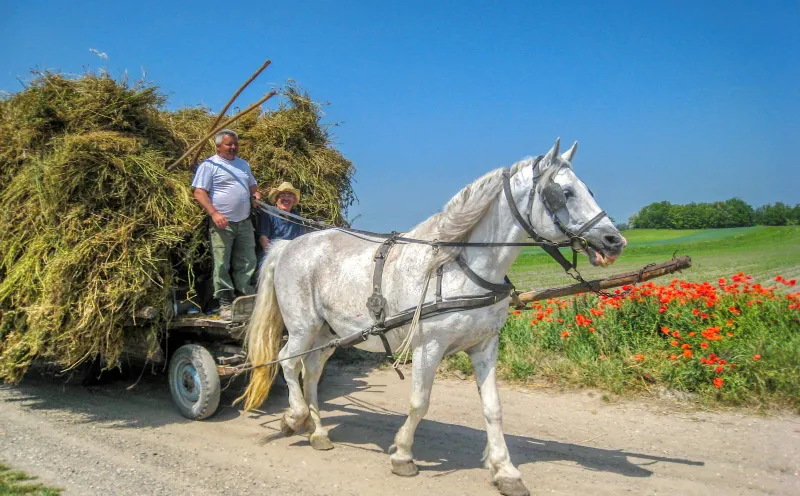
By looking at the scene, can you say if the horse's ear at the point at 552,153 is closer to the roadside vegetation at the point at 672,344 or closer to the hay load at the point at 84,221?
the roadside vegetation at the point at 672,344

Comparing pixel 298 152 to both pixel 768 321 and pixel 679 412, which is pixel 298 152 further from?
pixel 768 321

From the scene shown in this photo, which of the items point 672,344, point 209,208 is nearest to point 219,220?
point 209,208

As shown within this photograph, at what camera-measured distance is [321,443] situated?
484 centimetres

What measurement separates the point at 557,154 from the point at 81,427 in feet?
16.0

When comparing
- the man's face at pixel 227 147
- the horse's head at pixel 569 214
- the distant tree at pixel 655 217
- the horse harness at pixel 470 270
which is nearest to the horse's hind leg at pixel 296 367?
the horse harness at pixel 470 270

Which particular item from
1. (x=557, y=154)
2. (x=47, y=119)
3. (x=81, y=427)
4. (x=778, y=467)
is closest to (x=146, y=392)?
(x=81, y=427)

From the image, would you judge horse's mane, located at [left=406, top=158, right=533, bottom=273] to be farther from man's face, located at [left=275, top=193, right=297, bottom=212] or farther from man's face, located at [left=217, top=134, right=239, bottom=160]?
man's face, located at [left=217, top=134, right=239, bottom=160]

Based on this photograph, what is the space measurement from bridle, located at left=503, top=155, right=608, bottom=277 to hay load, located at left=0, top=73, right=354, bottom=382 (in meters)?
3.18

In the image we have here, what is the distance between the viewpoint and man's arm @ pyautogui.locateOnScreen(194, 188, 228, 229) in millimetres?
5320

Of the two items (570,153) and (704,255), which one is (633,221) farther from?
(570,153)

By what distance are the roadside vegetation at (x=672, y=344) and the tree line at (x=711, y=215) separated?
108 feet

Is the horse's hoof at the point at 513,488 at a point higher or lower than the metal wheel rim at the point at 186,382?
lower

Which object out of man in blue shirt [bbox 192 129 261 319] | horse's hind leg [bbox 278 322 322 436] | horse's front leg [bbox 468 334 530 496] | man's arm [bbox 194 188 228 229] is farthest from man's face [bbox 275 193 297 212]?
horse's front leg [bbox 468 334 530 496]

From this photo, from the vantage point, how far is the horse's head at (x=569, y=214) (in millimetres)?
3496
